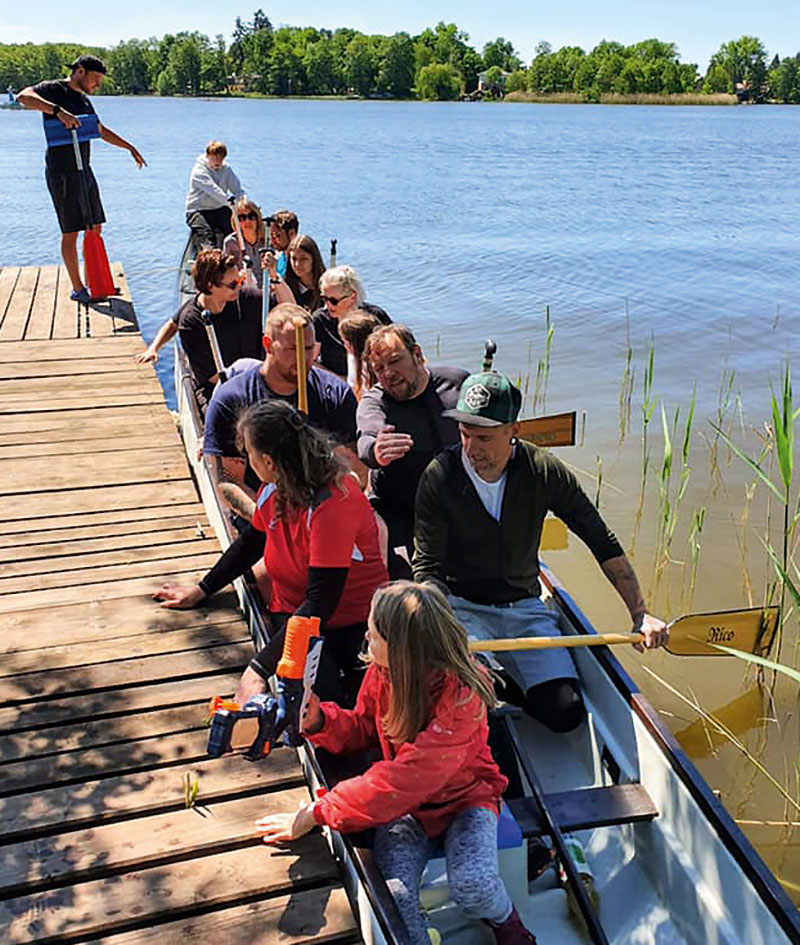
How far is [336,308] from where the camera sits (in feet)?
17.4

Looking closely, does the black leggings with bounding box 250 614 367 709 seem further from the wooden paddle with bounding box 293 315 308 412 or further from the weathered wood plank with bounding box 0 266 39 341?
the weathered wood plank with bounding box 0 266 39 341

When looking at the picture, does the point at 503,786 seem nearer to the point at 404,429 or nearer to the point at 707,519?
the point at 404,429

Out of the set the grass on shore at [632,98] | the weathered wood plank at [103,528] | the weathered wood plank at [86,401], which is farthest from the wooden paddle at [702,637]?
the grass on shore at [632,98]

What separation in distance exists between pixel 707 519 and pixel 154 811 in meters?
4.82

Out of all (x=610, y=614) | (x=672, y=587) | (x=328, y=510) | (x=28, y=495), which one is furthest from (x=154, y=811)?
(x=672, y=587)

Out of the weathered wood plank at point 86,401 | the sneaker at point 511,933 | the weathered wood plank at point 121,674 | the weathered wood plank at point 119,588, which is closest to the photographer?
the sneaker at point 511,933

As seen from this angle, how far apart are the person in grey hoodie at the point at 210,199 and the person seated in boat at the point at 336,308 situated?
12.8 feet

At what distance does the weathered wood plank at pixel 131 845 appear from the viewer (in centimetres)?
272

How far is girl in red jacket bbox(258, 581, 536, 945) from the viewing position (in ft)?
7.83

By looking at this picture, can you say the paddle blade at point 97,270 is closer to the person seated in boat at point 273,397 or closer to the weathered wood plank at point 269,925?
the person seated in boat at point 273,397

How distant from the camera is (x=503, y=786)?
264 centimetres

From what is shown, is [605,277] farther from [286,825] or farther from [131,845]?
[131,845]

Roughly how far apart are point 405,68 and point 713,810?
3587 inches

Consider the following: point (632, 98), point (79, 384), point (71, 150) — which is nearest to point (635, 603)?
point (79, 384)
